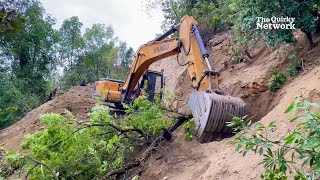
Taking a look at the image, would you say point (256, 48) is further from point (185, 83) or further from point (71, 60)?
point (71, 60)

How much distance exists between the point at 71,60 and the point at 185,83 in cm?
2079

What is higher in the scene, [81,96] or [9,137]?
[81,96]

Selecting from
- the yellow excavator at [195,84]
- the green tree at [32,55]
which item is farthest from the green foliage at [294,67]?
the green tree at [32,55]

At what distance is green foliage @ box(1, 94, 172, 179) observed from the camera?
509cm

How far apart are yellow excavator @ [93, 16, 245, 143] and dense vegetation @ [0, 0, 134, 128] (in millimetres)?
2530

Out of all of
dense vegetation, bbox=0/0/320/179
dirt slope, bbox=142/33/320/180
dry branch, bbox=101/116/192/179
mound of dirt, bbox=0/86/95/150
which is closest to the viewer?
dense vegetation, bbox=0/0/320/179

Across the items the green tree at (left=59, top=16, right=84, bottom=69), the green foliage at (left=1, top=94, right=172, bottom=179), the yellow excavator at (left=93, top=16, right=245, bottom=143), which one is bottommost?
the green foliage at (left=1, top=94, right=172, bottom=179)

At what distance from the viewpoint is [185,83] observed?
1333 centimetres

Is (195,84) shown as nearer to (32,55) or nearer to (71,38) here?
(32,55)

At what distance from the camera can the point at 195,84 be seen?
6.38 metres

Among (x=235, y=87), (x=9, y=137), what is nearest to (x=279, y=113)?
(x=235, y=87)

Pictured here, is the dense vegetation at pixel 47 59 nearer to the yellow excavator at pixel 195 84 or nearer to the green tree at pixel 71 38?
the green tree at pixel 71 38

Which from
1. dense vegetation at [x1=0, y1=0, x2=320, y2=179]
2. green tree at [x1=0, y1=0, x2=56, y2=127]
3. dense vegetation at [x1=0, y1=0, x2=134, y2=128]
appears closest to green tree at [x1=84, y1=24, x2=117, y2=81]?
dense vegetation at [x1=0, y1=0, x2=134, y2=128]

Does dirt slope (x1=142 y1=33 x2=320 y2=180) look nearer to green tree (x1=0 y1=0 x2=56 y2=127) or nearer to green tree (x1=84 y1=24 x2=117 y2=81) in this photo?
green tree (x1=0 y1=0 x2=56 y2=127)
